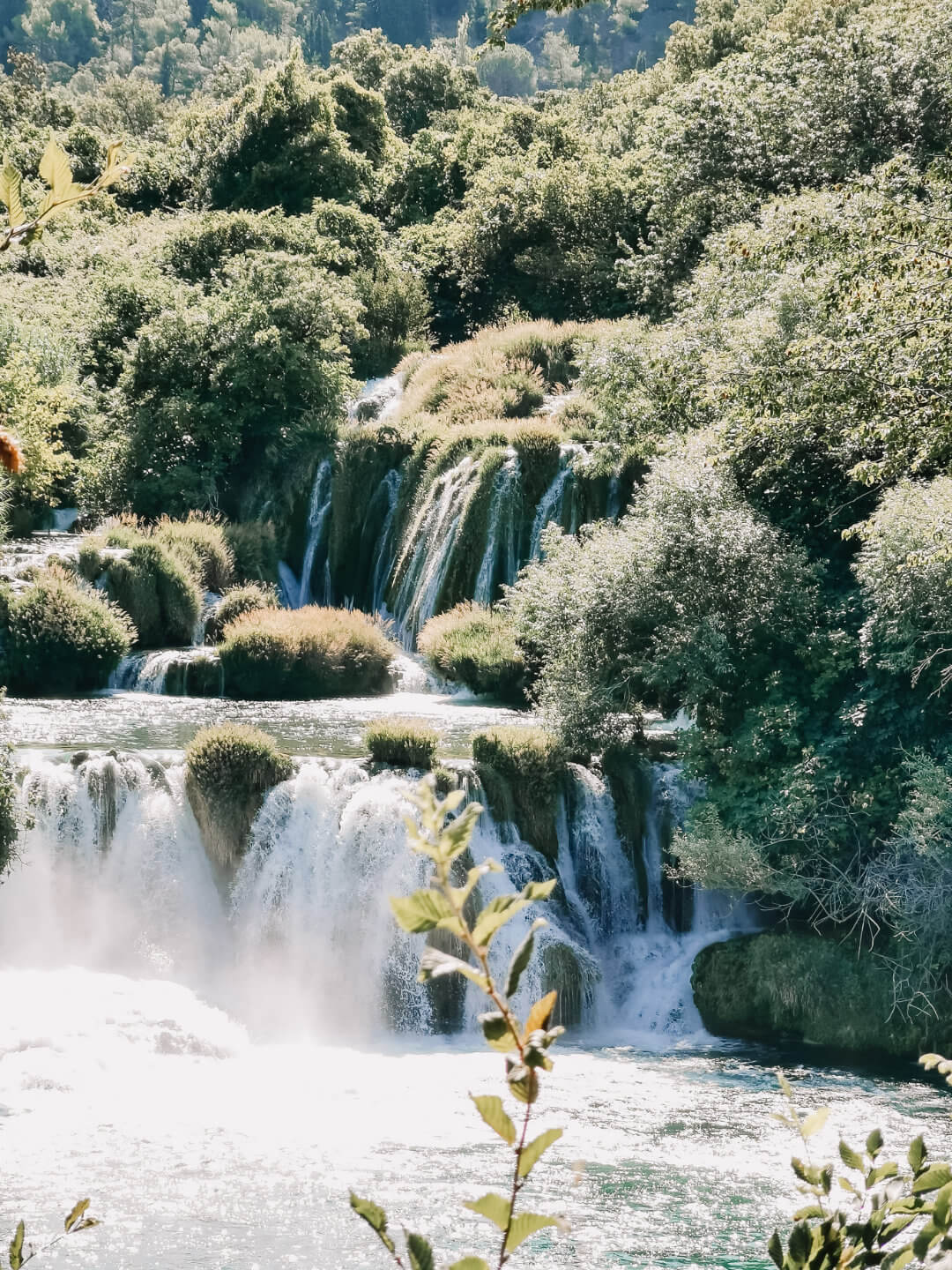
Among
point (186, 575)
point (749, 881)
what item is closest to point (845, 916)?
point (749, 881)

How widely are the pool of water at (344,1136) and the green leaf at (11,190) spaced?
7665 millimetres

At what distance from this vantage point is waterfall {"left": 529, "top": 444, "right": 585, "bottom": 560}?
22.8 meters

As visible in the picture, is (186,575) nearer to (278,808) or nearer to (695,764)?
(278,808)

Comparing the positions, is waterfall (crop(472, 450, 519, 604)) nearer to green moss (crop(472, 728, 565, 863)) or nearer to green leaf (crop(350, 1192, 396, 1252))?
green moss (crop(472, 728, 565, 863))

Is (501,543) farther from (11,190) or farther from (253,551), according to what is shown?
(11,190)

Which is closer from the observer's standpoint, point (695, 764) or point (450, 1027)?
point (450, 1027)

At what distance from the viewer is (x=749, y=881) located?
13.7 m

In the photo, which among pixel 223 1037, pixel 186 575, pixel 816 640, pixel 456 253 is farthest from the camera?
pixel 456 253

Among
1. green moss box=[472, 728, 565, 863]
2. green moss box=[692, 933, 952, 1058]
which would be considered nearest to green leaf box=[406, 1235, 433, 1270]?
green moss box=[692, 933, 952, 1058]

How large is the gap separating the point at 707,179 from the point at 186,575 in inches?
481

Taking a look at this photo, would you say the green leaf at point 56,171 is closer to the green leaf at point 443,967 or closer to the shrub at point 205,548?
the green leaf at point 443,967

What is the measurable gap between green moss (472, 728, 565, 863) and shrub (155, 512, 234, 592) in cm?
904

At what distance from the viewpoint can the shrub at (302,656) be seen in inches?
784

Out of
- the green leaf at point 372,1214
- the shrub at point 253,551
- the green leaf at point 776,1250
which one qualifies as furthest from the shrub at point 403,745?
the green leaf at point 372,1214
